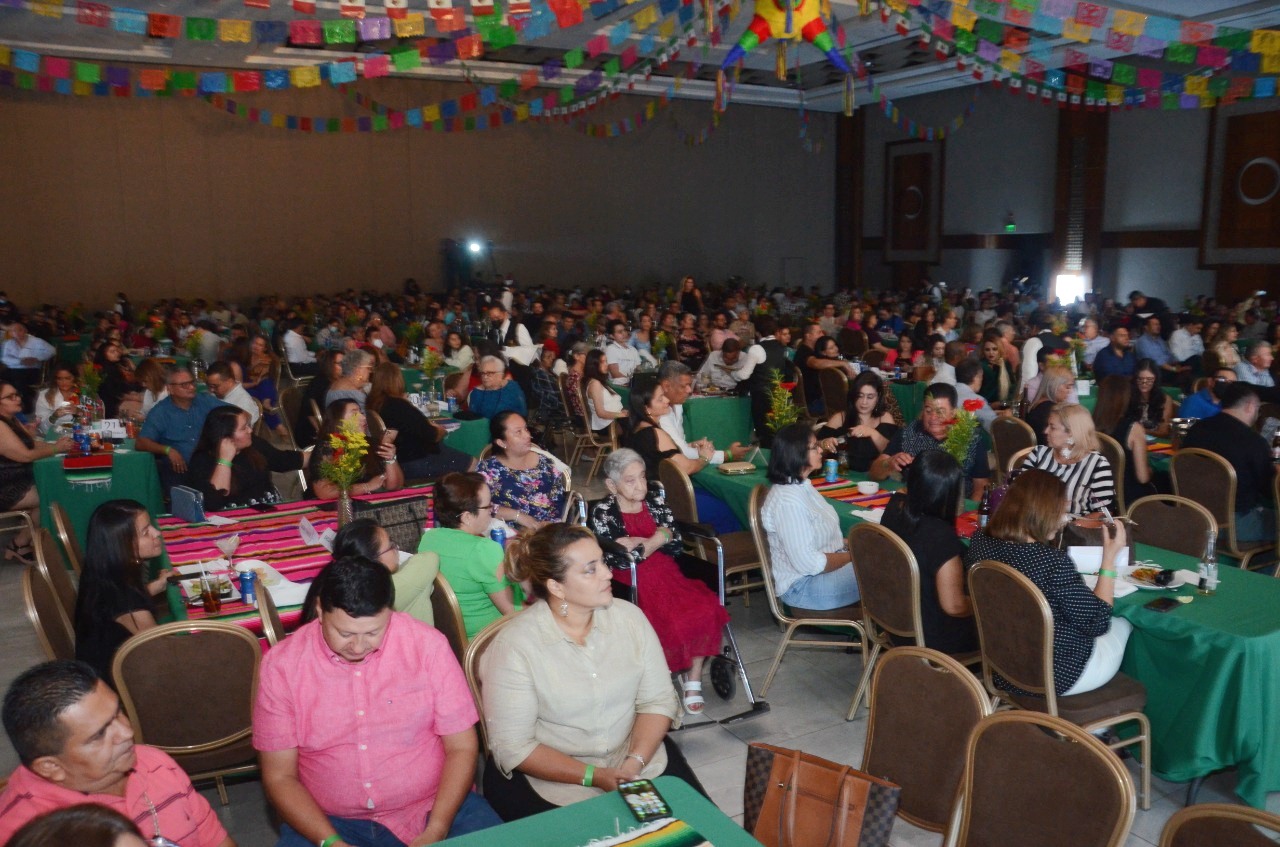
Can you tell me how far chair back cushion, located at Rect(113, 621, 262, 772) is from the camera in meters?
2.85

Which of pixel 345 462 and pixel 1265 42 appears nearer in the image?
pixel 345 462

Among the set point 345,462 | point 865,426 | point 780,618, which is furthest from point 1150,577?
point 345,462

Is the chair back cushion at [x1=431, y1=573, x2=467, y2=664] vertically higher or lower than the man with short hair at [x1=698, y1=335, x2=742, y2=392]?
lower

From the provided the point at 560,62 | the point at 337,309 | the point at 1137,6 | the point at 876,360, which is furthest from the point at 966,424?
the point at 560,62

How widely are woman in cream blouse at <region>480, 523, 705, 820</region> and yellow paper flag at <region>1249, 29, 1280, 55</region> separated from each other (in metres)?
8.68

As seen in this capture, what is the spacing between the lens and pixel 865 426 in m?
5.86

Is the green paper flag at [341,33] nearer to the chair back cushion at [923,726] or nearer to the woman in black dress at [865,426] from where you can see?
the woman in black dress at [865,426]

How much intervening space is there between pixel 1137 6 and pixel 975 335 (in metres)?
5.96

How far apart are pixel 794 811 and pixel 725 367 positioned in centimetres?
691

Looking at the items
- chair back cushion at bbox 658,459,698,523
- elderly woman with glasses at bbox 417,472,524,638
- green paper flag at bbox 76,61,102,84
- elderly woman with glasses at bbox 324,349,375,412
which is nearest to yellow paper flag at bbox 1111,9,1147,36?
chair back cushion at bbox 658,459,698,523

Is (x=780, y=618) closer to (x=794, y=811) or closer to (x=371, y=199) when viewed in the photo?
Result: (x=794, y=811)

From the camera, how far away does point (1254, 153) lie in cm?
1485

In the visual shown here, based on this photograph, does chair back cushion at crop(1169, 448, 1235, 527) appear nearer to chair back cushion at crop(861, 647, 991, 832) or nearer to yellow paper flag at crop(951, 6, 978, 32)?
chair back cushion at crop(861, 647, 991, 832)

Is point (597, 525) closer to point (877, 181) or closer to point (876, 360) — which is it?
point (876, 360)
